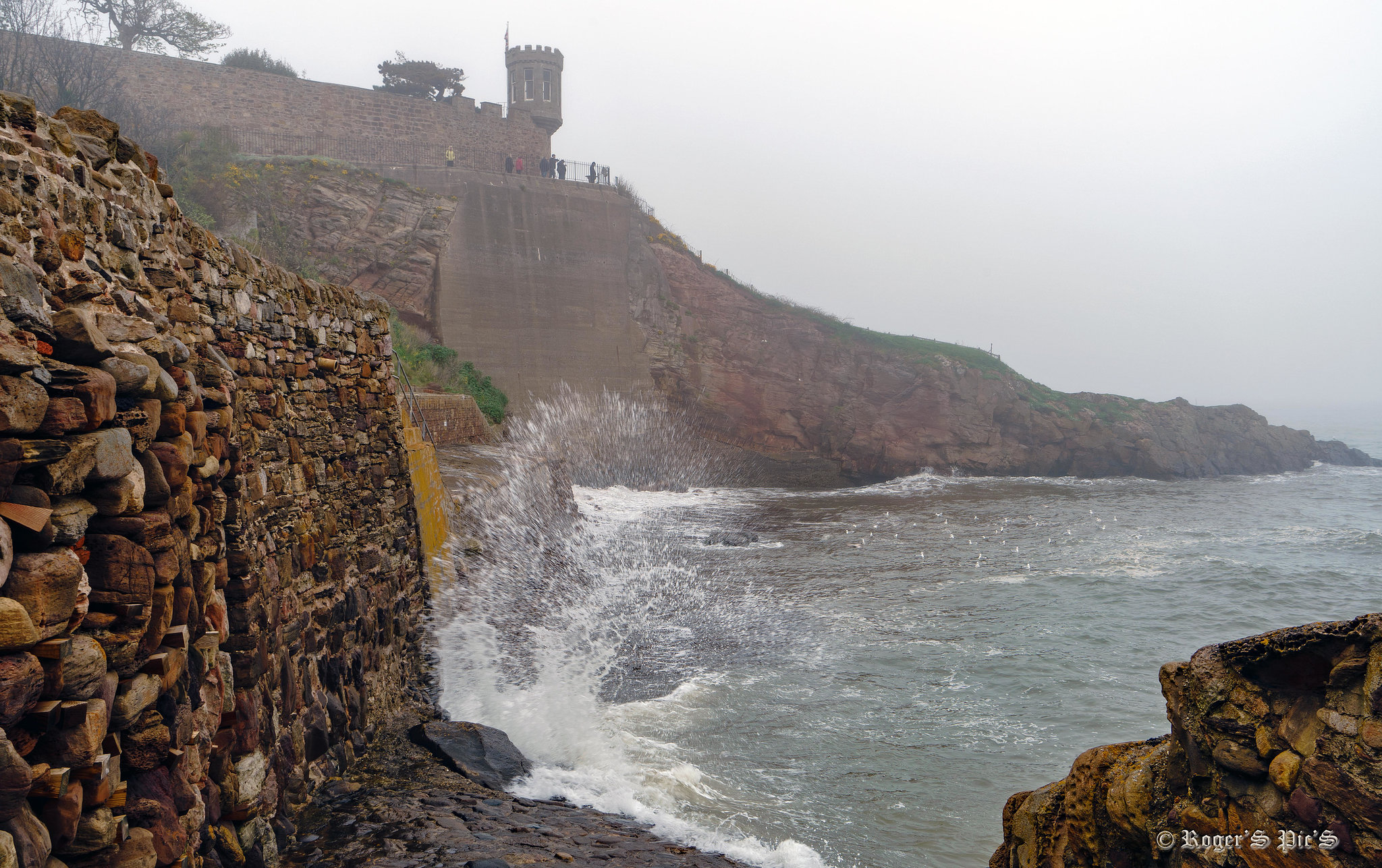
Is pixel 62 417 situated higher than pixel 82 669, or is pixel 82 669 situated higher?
pixel 62 417

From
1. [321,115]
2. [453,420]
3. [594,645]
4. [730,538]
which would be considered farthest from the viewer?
[321,115]

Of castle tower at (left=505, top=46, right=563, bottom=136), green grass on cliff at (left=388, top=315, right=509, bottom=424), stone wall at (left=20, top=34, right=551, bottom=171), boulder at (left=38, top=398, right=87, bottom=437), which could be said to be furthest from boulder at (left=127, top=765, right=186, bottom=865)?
castle tower at (left=505, top=46, right=563, bottom=136)

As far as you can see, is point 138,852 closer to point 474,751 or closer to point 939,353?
point 474,751

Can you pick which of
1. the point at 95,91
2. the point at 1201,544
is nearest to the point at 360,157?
the point at 95,91

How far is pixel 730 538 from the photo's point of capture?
1802cm

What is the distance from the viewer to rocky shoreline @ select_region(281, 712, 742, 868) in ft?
12.9

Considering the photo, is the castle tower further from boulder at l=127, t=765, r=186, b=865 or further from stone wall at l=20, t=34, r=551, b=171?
boulder at l=127, t=765, r=186, b=865

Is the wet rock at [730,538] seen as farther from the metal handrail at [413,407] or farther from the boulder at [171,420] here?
the boulder at [171,420]

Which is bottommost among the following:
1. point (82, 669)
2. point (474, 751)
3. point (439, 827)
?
point (474, 751)

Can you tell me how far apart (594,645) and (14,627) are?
335 inches

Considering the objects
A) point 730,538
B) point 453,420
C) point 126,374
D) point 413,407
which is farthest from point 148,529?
point 730,538

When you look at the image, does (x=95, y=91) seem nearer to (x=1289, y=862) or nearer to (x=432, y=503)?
(x=432, y=503)

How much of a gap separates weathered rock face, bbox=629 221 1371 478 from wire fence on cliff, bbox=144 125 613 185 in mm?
5156

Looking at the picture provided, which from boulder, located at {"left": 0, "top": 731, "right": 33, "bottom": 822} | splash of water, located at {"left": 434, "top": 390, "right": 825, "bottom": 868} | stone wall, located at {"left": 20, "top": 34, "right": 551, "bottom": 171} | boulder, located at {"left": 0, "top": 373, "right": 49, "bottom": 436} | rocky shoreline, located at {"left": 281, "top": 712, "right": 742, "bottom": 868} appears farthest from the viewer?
stone wall, located at {"left": 20, "top": 34, "right": 551, "bottom": 171}
